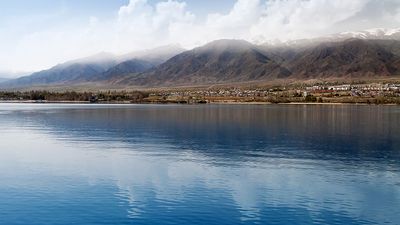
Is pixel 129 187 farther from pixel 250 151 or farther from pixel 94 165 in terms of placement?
pixel 250 151

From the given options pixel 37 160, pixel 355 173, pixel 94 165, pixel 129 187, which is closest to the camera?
pixel 129 187

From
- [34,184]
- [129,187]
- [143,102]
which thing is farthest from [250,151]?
[143,102]

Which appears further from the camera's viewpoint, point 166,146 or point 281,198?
point 166,146

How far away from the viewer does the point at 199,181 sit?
28.2m

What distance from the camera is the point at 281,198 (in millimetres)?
24438

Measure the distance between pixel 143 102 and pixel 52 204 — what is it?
165 m

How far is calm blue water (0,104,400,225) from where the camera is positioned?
70.9 ft

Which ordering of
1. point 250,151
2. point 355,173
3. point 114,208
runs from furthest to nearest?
point 250,151
point 355,173
point 114,208

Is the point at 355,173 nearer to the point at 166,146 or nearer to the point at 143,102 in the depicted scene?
the point at 166,146

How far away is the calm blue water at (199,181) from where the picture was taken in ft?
70.9

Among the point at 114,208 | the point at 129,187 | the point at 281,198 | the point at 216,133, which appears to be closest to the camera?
the point at 114,208

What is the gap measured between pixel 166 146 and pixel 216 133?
44.5 ft

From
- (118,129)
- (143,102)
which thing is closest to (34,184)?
(118,129)

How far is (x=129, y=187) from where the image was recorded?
2688cm
